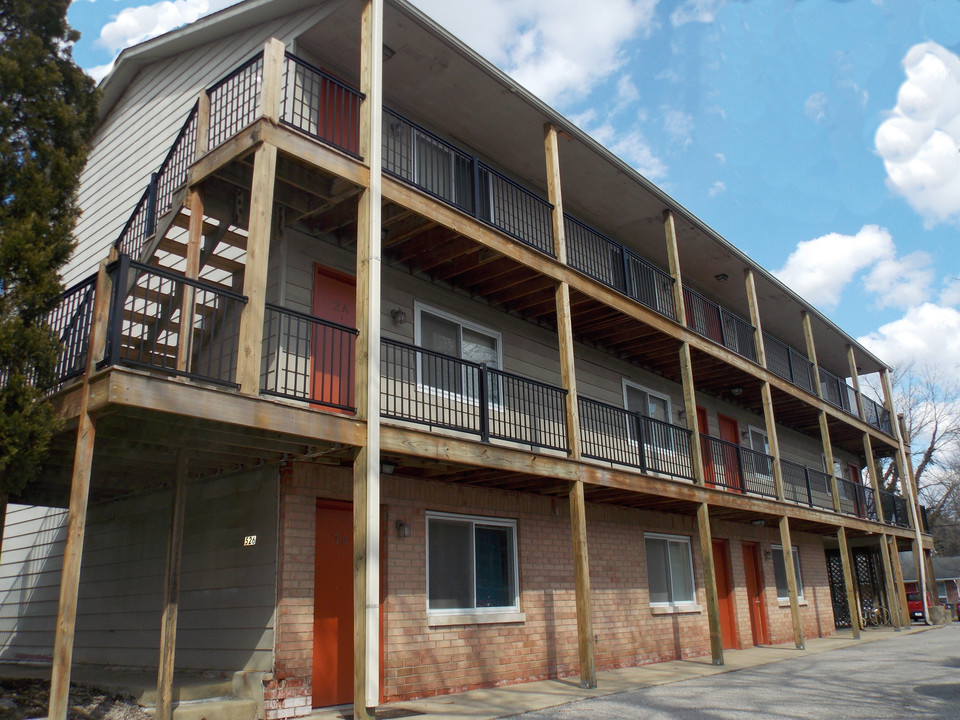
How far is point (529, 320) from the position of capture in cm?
1277

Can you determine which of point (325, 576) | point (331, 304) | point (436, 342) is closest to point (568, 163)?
point (436, 342)

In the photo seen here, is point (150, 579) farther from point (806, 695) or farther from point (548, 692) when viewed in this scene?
→ point (806, 695)

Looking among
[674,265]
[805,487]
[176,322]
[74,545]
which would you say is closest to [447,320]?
[176,322]

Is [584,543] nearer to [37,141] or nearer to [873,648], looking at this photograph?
[37,141]

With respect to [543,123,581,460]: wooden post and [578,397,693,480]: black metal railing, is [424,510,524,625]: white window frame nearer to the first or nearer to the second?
[543,123,581,460]: wooden post

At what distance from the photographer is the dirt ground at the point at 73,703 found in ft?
24.3

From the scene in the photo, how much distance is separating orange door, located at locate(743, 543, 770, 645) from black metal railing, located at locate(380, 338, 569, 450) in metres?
7.49

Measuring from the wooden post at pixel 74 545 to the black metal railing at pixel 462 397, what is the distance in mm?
2993

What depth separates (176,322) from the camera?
32.5 feet

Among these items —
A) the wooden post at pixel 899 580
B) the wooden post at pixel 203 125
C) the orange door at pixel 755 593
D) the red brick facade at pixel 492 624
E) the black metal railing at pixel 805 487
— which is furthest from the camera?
the wooden post at pixel 899 580

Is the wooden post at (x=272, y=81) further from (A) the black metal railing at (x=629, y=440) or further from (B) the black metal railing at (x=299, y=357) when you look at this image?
(A) the black metal railing at (x=629, y=440)

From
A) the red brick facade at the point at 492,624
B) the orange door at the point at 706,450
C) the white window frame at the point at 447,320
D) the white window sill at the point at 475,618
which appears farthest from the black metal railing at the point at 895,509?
the white window sill at the point at 475,618

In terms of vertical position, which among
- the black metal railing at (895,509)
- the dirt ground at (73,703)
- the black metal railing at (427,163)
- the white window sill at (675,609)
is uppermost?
the black metal railing at (427,163)

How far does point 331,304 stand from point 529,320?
159 inches
